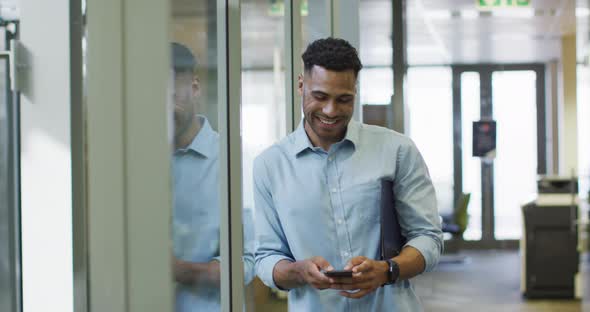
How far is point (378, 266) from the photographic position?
1.81 metres

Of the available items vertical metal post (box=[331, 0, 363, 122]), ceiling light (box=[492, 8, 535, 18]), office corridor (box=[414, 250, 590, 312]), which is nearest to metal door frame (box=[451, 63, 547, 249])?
office corridor (box=[414, 250, 590, 312])

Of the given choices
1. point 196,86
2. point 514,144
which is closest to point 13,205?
point 196,86

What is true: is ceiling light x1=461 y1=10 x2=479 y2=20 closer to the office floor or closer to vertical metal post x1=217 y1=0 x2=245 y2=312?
the office floor

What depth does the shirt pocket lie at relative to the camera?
1.92m

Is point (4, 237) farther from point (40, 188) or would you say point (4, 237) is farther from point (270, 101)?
point (270, 101)

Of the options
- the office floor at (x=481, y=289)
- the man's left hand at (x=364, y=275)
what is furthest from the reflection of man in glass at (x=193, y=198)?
the office floor at (x=481, y=289)

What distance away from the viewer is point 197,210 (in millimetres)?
1587

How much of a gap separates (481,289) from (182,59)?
7679 millimetres

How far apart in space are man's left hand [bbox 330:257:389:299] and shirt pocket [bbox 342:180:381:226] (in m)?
0.15

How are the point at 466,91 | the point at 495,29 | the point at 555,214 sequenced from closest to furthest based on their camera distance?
the point at 555,214
the point at 495,29
the point at 466,91

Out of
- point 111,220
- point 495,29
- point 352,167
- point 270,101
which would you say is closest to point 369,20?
point 495,29

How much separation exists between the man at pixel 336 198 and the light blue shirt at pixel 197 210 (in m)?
0.26

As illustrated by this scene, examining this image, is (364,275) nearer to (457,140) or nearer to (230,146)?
(230,146)

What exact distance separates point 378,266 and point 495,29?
864 cm
